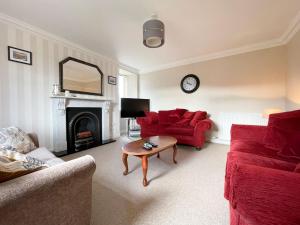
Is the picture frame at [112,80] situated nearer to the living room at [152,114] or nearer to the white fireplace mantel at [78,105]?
the living room at [152,114]

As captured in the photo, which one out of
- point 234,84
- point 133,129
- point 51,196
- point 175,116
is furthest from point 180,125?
point 51,196

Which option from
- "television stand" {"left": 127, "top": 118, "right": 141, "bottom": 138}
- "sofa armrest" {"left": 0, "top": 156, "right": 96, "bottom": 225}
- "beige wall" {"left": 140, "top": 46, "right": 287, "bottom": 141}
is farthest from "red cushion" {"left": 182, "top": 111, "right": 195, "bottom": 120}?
"sofa armrest" {"left": 0, "top": 156, "right": 96, "bottom": 225}

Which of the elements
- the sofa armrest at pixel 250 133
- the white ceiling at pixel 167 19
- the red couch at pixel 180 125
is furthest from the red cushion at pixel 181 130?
the white ceiling at pixel 167 19

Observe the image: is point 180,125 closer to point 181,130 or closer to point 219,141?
point 181,130

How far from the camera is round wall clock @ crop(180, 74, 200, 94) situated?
4.23 m

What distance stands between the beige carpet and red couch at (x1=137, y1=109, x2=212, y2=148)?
27.2 inches

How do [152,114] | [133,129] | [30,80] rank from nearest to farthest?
[30,80] < [152,114] < [133,129]

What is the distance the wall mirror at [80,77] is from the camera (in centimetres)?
311

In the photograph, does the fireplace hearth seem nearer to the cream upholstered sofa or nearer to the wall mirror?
the wall mirror

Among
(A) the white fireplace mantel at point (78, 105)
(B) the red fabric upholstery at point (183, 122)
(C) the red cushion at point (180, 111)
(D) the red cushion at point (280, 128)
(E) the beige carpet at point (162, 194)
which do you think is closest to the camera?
(E) the beige carpet at point (162, 194)

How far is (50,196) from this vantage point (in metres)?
0.76

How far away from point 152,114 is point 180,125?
2.82 feet

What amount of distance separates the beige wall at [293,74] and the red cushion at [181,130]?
1.92m

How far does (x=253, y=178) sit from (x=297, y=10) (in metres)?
2.97
